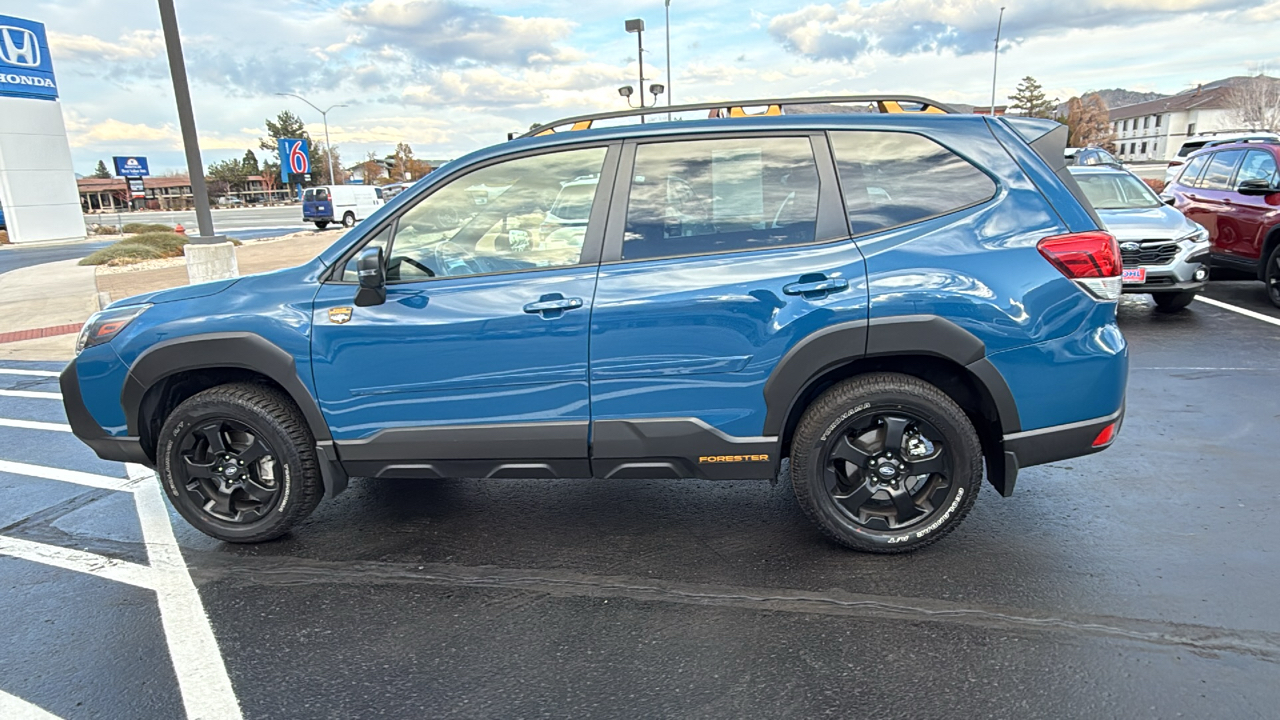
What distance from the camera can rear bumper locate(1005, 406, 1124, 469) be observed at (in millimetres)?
3291

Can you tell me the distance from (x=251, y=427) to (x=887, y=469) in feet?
9.51

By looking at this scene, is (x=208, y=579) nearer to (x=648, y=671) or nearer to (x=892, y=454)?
(x=648, y=671)

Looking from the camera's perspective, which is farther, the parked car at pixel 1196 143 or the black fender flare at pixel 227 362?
the parked car at pixel 1196 143

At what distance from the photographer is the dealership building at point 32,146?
99.3 ft

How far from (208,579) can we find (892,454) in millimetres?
3107

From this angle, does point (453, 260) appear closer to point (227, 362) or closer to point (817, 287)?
point (227, 362)

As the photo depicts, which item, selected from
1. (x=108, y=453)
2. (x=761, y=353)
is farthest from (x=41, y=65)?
(x=761, y=353)

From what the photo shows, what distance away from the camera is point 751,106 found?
3.67m

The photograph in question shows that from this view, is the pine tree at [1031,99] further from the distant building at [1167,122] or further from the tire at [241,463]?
the tire at [241,463]

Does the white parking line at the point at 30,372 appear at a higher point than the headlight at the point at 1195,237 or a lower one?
lower

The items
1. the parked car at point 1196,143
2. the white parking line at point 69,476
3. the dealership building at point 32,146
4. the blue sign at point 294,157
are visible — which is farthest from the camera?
the blue sign at point 294,157

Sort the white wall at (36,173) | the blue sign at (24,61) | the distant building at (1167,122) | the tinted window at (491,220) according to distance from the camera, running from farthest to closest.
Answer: the distant building at (1167,122), the white wall at (36,173), the blue sign at (24,61), the tinted window at (491,220)

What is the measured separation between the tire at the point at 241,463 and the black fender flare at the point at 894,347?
2237 millimetres

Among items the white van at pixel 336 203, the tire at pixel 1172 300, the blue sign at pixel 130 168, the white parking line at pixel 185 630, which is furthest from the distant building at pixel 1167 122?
the blue sign at pixel 130 168
